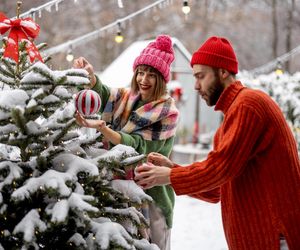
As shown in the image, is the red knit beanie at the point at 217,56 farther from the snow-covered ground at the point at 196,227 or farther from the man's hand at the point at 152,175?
the snow-covered ground at the point at 196,227

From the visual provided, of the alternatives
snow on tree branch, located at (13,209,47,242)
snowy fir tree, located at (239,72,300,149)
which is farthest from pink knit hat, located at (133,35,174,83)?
snowy fir tree, located at (239,72,300,149)

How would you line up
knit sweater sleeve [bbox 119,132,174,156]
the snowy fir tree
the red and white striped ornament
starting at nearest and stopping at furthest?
the red and white striped ornament, knit sweater sleeve [bbox 119,132,174,156], the snowy fir tree

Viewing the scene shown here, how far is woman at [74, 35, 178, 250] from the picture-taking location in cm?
296

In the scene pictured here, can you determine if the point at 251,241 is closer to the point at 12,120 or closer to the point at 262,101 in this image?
the point at 262,101

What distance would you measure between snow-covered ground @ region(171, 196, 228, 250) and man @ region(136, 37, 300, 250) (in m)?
3.54

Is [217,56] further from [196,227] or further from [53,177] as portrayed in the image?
[196,227]

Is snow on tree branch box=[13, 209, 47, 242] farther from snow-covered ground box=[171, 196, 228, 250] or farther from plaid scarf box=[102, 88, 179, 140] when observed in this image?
snow-covered ground box=[171, 196, 228, 250]

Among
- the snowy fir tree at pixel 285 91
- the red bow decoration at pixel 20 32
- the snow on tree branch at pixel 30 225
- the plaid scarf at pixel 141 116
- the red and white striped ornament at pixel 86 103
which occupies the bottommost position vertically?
the snow on tree branch at pixel 30 225

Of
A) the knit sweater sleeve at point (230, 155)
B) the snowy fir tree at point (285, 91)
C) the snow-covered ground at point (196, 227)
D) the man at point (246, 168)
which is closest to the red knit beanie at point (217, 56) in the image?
the man at point (246, 168)

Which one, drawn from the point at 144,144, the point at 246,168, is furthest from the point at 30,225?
the point at 144,144

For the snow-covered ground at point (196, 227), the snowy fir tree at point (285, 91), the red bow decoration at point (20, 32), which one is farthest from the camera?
the snowy fir tree at point (285, 91)

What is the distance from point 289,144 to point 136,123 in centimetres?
98

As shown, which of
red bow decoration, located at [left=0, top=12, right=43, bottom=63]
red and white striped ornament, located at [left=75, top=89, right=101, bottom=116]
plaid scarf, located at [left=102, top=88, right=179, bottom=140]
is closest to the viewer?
red bow decoration, located at [left=0, top=12, right=43, bottom=63]

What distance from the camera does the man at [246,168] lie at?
223 cm
